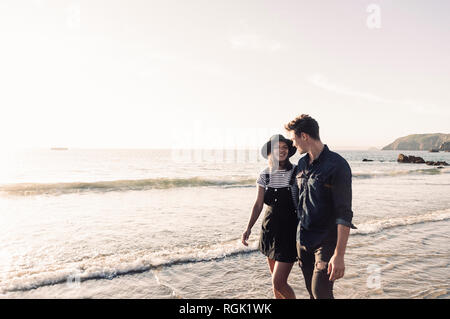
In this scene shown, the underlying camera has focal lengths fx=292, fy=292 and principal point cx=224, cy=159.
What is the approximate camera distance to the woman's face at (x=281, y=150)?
3.75m

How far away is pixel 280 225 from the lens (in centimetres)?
368

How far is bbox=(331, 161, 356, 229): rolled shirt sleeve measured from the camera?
273 cm

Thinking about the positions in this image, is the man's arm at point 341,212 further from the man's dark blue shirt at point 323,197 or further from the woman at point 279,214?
the woman at point 279,214

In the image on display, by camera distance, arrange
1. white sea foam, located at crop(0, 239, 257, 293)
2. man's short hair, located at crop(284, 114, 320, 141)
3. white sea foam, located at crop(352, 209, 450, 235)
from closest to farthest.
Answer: man's short hair, located at crop(284, 114, 320, 141) < white sea foam, located at crop(0, 239, 257, 293) < white sea foam, located at crop(352, 209, 450, 235)

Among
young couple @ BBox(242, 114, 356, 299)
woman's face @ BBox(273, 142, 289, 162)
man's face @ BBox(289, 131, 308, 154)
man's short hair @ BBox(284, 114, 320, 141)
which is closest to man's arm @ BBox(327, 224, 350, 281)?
young couple @ BBox(242, 114, 356, 299)

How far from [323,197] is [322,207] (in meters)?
Answer: 0.11

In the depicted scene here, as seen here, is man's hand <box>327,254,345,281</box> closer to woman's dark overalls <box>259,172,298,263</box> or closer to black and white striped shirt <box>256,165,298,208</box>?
woman's dark overalls <box>259,172,298,263</box>

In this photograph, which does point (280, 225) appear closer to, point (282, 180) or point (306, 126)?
point (282, 180)

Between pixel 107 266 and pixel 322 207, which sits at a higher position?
pixel 322 207

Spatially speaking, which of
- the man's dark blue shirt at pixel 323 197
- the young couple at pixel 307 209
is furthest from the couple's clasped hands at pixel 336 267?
the man's dark blue shirt at pixel 323 197

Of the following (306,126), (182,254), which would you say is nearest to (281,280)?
(306,126)

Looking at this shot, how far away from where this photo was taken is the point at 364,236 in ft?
29.6

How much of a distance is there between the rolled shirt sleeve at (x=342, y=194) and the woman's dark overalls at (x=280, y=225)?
93 cm

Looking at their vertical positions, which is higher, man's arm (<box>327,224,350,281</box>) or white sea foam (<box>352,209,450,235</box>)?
man's arm (<box>327,224,350,281</box>)
